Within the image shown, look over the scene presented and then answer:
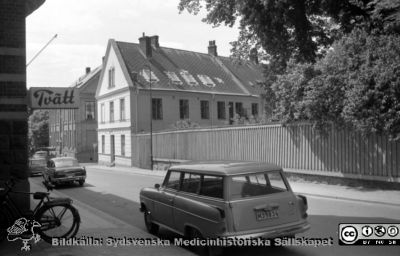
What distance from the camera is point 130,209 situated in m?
13.5

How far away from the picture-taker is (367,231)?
8219 mm

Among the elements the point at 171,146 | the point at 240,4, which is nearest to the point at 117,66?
the point at 171,146

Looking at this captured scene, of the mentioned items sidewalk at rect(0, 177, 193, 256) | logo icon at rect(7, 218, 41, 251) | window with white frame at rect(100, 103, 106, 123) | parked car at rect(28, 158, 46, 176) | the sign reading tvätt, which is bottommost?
parked car at rect(28, 158, 46, 176)

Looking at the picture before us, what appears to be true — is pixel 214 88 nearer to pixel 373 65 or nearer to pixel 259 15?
pixel 259 15

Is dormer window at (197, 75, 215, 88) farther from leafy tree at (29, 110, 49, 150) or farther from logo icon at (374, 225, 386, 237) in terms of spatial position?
leafy tree at (29, 110, 49, 150)

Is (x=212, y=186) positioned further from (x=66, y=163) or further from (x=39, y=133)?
(x=39, y=133)

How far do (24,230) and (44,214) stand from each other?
43 centimetres

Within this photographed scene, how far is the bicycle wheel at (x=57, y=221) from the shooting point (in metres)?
8.10

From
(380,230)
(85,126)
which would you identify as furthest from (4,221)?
(85,126)

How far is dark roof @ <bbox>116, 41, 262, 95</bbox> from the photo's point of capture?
40844mm

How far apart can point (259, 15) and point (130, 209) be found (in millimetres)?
11965

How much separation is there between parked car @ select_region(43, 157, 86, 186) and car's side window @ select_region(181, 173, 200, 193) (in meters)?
15.1

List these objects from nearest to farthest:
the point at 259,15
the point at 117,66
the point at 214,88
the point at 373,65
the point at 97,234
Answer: the point at 97,234
the point at 373,65
the point at 259,15
the point at 117,66
the point at 214,88

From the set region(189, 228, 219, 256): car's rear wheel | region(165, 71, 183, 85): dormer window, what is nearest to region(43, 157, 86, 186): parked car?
region(189, 228, 219, 256): car's rear wheel
